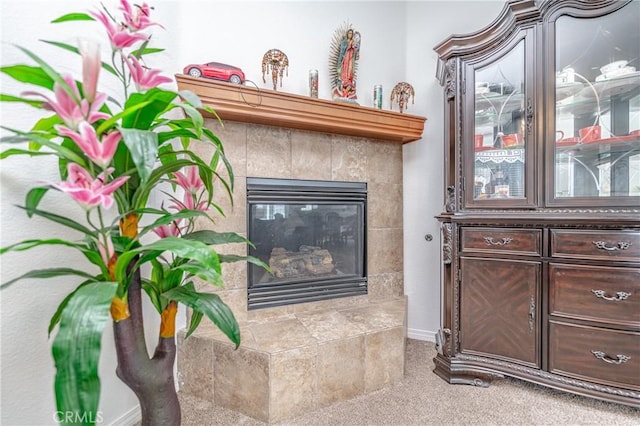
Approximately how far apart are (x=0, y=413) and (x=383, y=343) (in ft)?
5.09

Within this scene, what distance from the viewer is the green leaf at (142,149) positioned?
71 centimetres

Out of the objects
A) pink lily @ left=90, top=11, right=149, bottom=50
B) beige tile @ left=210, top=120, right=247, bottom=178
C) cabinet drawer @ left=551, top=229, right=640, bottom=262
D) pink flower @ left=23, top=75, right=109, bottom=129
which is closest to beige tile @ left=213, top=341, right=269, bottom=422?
beige tile @ left=210, top=120, right=247, bottom=178

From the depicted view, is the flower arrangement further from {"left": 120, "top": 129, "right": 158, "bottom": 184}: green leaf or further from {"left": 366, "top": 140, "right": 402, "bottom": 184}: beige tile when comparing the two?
{"left": 366, "top": 140, "right": 402, "bottom": 184}: beige tile

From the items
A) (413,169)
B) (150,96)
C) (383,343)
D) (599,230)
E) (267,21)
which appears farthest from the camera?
(413,169)

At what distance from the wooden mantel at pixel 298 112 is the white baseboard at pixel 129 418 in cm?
151

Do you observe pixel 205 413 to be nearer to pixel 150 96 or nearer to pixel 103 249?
pixel 103 249

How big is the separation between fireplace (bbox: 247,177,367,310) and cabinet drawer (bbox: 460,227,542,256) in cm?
74

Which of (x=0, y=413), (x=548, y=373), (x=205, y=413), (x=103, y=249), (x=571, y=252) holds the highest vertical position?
(x=103, y=249)

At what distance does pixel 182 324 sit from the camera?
5.80ft

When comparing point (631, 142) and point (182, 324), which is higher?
point (631, 142)

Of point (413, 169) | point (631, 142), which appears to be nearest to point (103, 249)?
point (413, 169)

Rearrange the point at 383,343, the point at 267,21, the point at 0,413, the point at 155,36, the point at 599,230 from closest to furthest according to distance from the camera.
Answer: the point at 0,413 → the point at 599,230 → the point at 155,36 → the point at 383,343 → the point at 267,21

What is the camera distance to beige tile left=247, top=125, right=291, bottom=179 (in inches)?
76.5

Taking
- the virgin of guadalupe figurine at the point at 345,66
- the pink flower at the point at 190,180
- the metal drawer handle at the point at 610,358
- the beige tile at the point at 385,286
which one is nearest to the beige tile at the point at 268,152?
the virgin of guadalupe figurine at the point at 345,66
